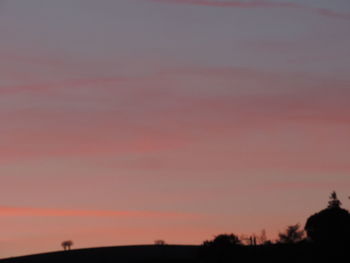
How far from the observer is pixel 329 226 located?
134 metres

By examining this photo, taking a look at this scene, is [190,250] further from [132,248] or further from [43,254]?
[43,254]

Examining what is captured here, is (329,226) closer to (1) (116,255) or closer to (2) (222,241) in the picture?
(2) (222,241)

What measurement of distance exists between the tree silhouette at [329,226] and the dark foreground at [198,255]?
171 cm

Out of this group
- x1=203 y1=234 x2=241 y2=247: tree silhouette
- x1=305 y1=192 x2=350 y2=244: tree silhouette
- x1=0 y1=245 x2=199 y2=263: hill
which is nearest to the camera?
x1=305 y1=192 x2=350 y2=244: tree silhouette

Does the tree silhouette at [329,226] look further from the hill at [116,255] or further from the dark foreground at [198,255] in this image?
the hill at [116,255]

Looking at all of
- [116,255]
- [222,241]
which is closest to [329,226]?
[222,241]

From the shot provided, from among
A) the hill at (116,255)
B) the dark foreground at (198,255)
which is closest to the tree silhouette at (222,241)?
the dark foreground at (198,255)

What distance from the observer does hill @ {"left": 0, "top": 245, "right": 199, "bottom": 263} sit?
17750 centimetres

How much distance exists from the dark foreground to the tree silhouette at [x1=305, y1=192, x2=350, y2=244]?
1.71m

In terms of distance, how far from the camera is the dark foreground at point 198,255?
428 feet

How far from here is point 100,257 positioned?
182000 millimetres

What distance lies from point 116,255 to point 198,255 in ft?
154

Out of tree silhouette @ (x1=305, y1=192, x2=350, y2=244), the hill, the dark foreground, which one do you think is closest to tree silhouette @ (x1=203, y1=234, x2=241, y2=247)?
the dark foreground

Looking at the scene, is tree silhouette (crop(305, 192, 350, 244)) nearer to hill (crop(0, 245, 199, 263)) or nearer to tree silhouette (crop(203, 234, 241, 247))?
tree silhouette (crop(203, 234, 241, 247))
